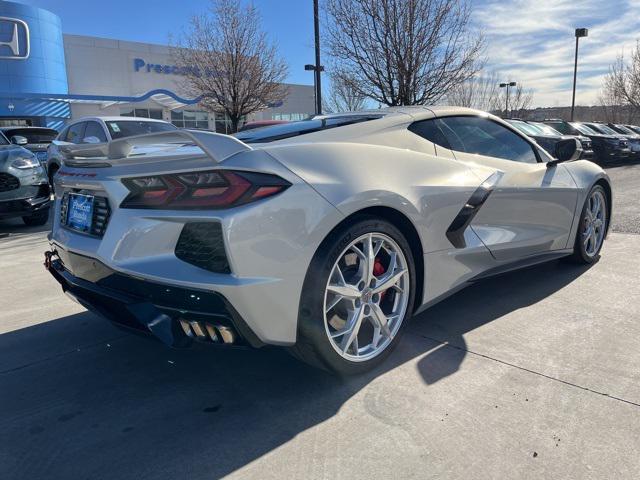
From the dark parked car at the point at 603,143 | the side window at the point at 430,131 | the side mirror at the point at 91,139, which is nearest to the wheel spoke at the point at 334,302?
the side window at the point at 430,131

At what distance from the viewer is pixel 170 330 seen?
221 cm

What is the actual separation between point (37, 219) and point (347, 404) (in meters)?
7.36

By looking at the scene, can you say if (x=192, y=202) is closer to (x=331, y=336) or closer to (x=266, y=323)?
(x=266, y=323)

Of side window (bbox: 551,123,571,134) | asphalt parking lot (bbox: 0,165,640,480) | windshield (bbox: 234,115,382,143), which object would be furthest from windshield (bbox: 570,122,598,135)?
windshield (bbox: 234,115,382,143)

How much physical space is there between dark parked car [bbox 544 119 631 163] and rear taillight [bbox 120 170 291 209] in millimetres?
17430

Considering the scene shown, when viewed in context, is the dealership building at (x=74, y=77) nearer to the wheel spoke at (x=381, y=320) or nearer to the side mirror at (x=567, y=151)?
the side mirror at (x=567, y=151)

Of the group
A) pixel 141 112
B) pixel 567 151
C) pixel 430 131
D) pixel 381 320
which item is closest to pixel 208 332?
pixel 381 320

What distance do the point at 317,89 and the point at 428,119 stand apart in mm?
10553

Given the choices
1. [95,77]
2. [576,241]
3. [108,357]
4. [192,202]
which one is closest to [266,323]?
[192,202]

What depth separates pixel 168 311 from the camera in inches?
86.4

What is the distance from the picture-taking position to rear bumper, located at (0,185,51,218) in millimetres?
6969

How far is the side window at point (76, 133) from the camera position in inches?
417

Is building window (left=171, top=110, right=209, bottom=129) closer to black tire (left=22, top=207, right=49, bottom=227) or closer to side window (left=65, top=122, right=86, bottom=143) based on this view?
side window (left=65, top=122, right=86, bottom=143)

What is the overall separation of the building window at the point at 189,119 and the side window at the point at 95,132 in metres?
22.2
